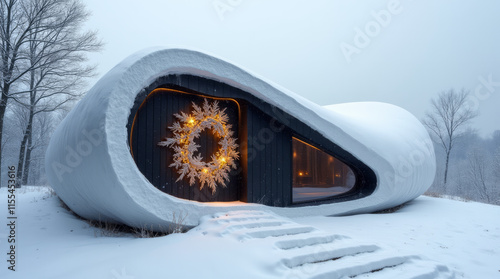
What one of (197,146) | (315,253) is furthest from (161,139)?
(315,253)

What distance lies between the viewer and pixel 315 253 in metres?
3.84

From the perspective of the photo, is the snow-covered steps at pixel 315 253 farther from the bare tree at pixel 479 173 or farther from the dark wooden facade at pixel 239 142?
the bare tree at pixel 479 173

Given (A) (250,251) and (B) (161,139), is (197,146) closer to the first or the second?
(B) (161,139)

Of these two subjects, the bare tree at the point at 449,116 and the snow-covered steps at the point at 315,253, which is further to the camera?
the bare tree at the point at 449,116

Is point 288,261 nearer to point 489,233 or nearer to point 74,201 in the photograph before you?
point 74,201

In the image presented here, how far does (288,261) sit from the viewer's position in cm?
349

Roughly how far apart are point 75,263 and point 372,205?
6.30m

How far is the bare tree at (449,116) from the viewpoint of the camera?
19188 millimetres

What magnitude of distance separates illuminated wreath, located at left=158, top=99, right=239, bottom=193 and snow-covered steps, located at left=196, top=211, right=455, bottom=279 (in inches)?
39.9

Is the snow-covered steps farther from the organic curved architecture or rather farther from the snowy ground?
the organic curved architecture

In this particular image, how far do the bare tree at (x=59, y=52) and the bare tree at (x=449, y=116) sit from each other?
20.5m

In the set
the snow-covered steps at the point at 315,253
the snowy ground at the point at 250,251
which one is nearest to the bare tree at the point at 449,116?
the snowy ground at the point at 250,251

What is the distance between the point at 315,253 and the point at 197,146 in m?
2.89

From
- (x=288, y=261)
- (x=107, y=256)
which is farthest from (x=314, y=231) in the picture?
(x=107, y=256)
